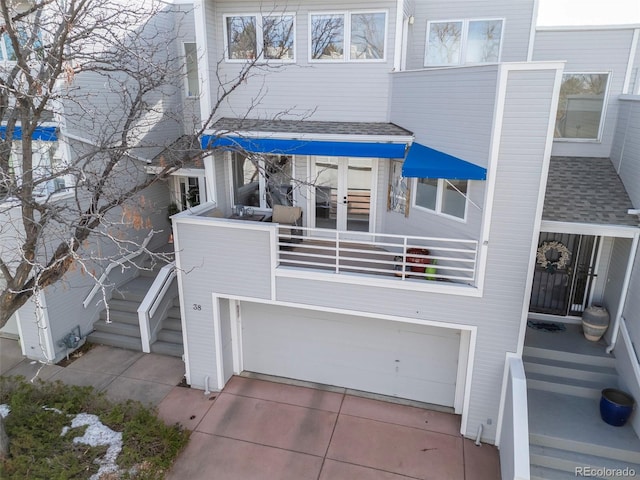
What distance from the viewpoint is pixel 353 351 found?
35.7 ft

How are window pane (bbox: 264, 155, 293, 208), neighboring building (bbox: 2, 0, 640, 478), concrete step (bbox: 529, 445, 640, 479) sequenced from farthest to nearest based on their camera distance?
window pane (bbox: 264, 155, 293, 208) < neighboring building (bbox: 2, 0, 640, 478) < concrete step (bbox: 529, 445, 640, 479)

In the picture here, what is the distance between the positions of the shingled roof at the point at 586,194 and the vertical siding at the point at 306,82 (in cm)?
445

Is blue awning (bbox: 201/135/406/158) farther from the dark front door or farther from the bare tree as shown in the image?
the dark front door

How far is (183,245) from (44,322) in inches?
189

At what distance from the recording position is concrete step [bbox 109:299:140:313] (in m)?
13.1

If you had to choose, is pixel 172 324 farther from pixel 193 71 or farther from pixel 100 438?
pixel 193 71

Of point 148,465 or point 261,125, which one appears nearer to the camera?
point 148,465

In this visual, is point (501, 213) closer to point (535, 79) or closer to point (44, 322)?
point (535, 79)

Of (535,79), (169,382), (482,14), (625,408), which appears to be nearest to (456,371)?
(625,408)

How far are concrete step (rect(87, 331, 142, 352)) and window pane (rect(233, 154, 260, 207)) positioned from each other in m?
4.93

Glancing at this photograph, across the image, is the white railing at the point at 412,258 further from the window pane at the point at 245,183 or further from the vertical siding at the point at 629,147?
the vertical siding at the point at 629,147

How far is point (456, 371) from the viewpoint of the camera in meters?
10.2

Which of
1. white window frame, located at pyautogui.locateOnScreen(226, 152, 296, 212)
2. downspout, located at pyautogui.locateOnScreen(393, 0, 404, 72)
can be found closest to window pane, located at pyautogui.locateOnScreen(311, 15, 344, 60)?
downspout, located at pyautogui.locateOnScreen(393, 0, 404, 72)

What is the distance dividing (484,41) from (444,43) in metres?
1.00
